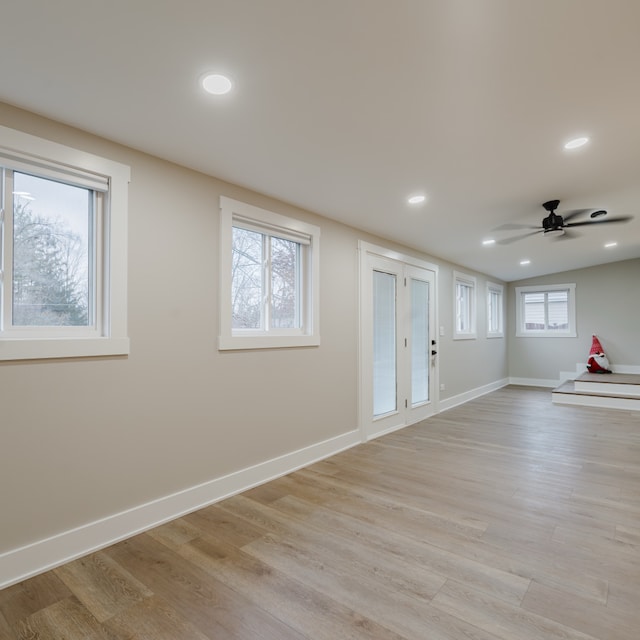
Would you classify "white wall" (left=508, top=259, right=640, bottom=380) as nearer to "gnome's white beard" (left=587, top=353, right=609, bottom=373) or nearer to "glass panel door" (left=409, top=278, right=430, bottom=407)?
"gnome's white beard" (left=587, top=353, right=609, bottom=373)

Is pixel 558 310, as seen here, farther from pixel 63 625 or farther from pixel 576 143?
pixel 63 625

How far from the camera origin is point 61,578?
199cm

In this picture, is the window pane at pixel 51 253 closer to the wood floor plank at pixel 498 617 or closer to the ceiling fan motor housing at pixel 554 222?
the wood floor plank at pixel 498 617

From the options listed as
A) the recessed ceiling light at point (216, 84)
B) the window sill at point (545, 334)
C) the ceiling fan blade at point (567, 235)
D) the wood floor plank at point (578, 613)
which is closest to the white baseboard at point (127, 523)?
the wood floor plank at point (578, 613)

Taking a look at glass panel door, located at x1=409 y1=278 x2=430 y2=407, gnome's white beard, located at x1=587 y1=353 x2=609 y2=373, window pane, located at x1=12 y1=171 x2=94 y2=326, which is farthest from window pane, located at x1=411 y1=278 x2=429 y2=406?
gnome's white beard, located at x1=587 y1=353 x2=609 y2=373

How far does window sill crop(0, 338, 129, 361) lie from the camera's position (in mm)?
1993

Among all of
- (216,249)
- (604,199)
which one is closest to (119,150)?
(216,249)

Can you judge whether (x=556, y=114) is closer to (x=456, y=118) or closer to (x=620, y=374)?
(x=456, y=118)

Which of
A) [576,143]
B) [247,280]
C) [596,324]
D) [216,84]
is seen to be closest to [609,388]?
[596,324]

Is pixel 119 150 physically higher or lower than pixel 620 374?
higher

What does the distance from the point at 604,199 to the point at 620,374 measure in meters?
5.31

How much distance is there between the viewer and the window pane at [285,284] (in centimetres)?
358

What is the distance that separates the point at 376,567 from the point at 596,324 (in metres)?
8.24

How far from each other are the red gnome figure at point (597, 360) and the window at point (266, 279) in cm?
694
